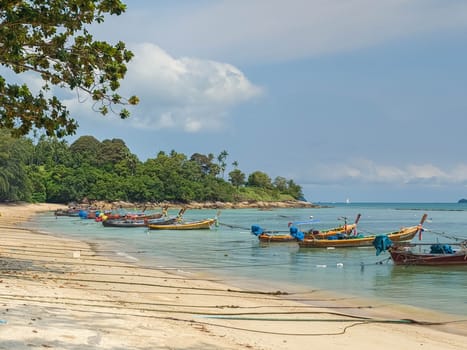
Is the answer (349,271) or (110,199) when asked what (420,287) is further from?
(110,199)

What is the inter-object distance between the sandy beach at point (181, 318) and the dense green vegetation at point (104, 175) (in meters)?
78.1

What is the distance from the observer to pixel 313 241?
127ft

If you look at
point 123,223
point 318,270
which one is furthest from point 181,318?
point 123,223

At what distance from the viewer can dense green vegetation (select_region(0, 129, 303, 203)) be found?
96750 mm

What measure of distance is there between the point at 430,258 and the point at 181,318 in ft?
64.7

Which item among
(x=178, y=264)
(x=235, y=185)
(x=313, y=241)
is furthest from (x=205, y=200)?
(x=178, y=264)

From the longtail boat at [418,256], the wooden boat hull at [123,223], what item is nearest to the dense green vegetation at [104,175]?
the wooden boat hull at [123,223]

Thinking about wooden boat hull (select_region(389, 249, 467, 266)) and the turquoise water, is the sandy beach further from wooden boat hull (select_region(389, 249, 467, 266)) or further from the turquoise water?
wooden boat hull (select_region(389, 249, 467, 266))

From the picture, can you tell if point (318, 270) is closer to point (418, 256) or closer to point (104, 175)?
point (418, 256)

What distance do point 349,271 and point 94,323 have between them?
18735 millimetres

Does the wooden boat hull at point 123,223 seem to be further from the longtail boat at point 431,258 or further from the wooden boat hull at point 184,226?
the longtail boat at point 431,258

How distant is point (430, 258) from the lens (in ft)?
90.9

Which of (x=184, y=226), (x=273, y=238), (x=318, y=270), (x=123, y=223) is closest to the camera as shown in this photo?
(x=318, y=270)

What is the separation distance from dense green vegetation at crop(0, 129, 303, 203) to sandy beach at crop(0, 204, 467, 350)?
7807 centimetres
